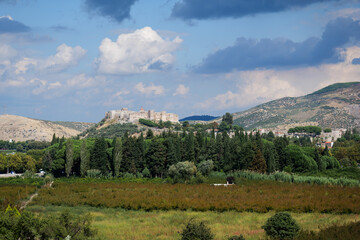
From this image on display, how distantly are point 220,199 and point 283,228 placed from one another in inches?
512

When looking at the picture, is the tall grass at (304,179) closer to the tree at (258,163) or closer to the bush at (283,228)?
the tree at (258,163)

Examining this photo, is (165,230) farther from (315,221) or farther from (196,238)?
(315,221)

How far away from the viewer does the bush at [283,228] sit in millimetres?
16672

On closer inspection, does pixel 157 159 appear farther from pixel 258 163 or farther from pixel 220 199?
pixel 220 199

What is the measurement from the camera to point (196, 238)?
15.0 meters

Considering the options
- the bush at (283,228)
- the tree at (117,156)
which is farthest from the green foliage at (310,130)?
the bush at (283,228)

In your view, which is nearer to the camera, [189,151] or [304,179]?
[304,179]

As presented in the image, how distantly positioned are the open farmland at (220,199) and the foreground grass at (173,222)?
40.0 inches

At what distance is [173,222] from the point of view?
22.6m

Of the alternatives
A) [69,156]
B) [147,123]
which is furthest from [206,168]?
[147,123]

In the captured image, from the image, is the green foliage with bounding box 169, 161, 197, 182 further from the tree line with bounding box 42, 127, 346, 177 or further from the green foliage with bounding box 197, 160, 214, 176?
the tree line with bounding box 42, 127, 346, 177

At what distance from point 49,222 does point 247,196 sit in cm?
1887

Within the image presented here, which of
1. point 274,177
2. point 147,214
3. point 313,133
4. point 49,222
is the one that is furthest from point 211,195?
point 313,133

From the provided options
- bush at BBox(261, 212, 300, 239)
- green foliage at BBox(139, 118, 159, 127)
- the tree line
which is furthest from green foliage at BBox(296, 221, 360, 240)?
green foliage at BBox(139, 118, 159, 127)
